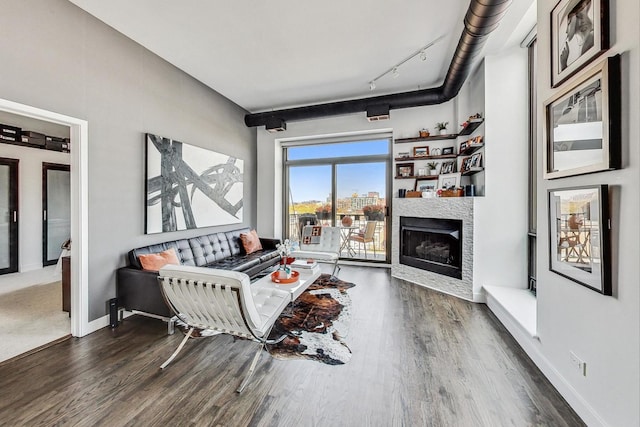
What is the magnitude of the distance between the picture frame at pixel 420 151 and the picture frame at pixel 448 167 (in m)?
0.37

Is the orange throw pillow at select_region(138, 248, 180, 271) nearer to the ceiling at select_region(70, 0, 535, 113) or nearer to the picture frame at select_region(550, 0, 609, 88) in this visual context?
the ceiling at select_region(70, 0, 535, 113)

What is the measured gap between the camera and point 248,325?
6.56 ft

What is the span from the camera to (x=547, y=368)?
2041 mm

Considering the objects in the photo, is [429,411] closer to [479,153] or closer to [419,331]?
[419,331]

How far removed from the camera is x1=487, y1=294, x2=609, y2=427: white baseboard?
1.60 metres

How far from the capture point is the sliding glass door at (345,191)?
18.3ft

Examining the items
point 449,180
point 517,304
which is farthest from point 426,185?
point 517,304

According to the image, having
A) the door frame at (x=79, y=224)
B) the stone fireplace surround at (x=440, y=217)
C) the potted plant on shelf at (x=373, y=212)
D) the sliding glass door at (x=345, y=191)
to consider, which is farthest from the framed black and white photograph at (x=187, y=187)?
the stone fireplace surround at (x=440, y=217)

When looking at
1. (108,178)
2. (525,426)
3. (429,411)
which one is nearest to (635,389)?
(525,426)

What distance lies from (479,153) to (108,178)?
15.7ft

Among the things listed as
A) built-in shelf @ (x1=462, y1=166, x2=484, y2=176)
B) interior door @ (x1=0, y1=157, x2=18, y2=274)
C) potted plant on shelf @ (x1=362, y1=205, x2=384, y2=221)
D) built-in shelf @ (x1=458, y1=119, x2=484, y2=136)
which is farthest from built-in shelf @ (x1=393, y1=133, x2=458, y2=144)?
interior door @ (x1=0, y1=157, x2=18, y2=274)

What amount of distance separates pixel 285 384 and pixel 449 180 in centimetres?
401

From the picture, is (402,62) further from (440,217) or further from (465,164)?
(440,217)

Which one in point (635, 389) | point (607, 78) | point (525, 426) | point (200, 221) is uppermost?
point (607, 78)
